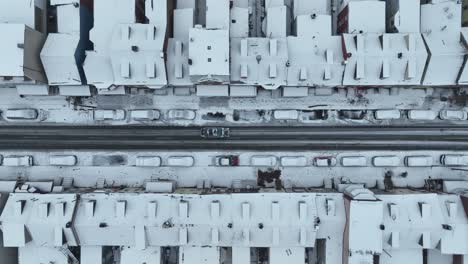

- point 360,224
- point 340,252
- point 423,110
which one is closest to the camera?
point 360,224

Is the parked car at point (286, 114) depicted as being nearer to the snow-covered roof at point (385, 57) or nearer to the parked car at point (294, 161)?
the parked car at point (294, 161)

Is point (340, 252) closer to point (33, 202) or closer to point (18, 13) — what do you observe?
point (33, 202)

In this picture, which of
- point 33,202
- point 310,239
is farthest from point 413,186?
point 33,202

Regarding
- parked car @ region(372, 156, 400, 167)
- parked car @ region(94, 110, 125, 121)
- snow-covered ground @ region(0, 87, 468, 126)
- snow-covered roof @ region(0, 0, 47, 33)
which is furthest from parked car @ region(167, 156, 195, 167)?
parked car @ region(372, 156, 400, 167)

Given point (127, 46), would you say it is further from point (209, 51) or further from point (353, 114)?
point (353, 114)

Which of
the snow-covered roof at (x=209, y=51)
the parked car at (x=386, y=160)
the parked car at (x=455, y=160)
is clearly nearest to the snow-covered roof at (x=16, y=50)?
the snow-covered roof at (x=209, y=51)
